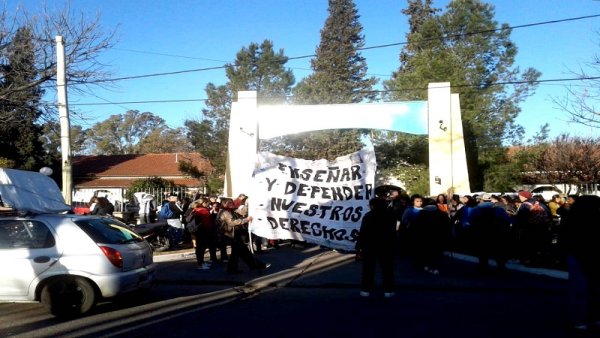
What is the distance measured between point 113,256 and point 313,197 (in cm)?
493

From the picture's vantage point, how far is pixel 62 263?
8.68 meters

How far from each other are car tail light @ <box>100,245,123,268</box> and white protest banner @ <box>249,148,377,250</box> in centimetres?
416

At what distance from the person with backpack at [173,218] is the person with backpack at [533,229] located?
9304 mm

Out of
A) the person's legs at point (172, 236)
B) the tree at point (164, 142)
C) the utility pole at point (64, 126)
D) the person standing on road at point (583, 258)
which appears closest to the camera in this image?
the person standing on road at point (583, 258)

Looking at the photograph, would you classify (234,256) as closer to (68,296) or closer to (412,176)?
(68,296)

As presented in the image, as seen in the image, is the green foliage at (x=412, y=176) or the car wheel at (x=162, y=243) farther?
the green foliage at (x=412, y=176)

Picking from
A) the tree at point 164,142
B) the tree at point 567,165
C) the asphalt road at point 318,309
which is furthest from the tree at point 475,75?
the tree at point 164,142

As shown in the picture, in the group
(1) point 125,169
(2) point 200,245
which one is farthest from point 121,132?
(2) point 200,245

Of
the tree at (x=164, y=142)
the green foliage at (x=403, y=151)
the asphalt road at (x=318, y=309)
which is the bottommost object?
the asphalt road at (x=318, y=309)

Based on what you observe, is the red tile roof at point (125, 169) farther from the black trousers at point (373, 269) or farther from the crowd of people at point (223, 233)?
the black trousers at point (373, 269)

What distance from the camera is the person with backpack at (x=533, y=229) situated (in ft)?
44.1

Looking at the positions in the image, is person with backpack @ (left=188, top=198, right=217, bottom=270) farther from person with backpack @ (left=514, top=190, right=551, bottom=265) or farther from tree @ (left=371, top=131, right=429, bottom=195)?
tree @ (left=371, top=131, right=429, bottom=195)

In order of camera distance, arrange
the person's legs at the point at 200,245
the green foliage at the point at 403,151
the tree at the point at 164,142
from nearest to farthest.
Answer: the person's legs at the point at 200,245 < the green foliage at the point at 403,151 < the tree at the point at 164,142

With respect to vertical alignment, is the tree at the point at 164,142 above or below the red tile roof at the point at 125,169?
above
